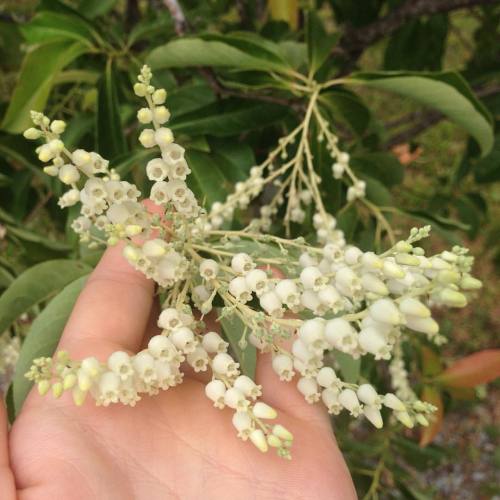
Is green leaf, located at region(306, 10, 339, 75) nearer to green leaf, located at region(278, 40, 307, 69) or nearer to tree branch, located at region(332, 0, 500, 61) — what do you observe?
green leaf, located at region(278, 40, 307, 69)

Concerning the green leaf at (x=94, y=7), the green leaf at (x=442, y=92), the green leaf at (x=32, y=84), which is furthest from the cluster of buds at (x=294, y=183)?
the green leaf at (x=94, y=7)

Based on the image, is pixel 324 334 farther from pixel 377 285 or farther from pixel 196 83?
pixel 196 83

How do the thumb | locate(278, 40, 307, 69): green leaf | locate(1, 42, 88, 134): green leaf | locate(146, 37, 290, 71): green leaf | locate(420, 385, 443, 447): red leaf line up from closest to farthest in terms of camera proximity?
the thumb → locate(146, 37, 290, 71): green leaf → locate(1, 42, 88, 134): green leaf → locate(278, 40, 307, 69): green leaf → locate(420, 385, 443, 447): red leaf

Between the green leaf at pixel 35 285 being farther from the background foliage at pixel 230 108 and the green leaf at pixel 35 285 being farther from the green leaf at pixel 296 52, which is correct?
the green leaf at pixel 296 52

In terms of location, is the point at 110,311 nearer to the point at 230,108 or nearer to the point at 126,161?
the point at 126,161

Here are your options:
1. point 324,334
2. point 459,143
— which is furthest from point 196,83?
point 459,143

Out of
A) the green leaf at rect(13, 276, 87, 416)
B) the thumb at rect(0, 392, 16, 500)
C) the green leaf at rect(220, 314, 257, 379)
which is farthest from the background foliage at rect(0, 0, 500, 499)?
the green leaf at rect(220, 314, 257, 379)
